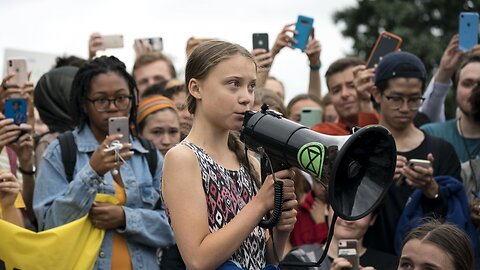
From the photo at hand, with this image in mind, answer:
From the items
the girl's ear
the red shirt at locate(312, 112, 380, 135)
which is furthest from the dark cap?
the girl's ear

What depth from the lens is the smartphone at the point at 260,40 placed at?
7379 millimetres

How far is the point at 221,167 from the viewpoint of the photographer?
4.64 metres

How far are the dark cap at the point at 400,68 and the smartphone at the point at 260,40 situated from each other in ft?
2.88

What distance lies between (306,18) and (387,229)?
6.27 ft

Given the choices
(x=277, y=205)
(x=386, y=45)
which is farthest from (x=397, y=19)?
(x=277, y=205)

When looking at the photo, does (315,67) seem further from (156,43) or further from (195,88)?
(195,88)

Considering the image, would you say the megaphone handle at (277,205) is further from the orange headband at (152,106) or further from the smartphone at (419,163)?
the orange headband at (152,106)

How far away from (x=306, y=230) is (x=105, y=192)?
1593 mm

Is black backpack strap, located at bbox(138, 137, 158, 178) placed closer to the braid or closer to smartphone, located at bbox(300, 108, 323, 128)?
the braid

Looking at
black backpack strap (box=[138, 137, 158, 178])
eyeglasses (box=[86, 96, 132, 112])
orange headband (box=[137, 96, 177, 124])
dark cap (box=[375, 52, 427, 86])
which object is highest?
dark cap (box=[375, 52, 427, 86])

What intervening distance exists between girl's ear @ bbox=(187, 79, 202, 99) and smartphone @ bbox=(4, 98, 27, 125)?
7.20ft

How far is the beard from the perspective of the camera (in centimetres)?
707

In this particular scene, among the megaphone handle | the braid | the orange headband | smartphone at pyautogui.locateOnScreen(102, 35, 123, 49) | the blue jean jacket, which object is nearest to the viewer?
the megaphone handle

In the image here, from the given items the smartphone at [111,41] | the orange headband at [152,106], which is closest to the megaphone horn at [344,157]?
the orange headband at [152,106]
